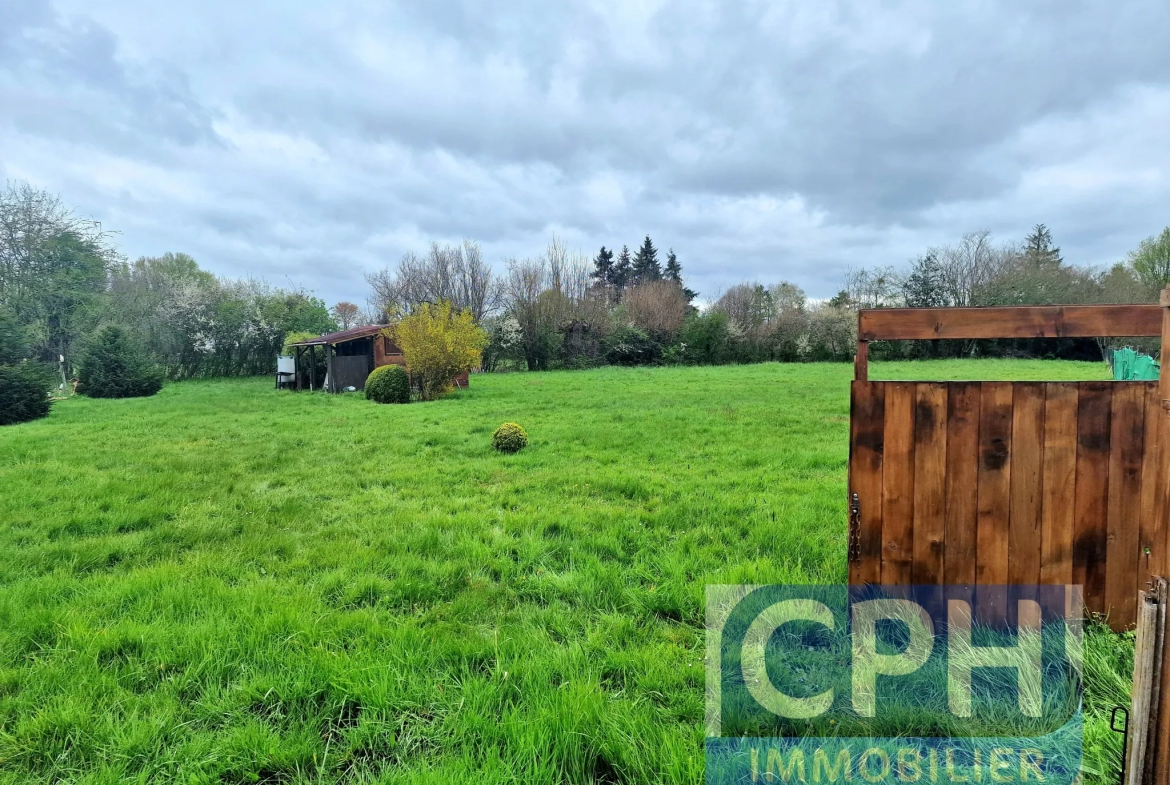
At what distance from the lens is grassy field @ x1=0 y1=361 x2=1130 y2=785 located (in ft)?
5.56

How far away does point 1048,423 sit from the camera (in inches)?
86.3

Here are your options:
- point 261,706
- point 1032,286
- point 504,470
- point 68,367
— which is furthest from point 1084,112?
point 68,367

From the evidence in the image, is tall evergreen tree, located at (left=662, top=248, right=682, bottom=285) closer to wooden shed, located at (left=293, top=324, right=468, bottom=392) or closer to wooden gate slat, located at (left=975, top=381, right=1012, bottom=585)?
wooden shed, located at (left=293, top=324, right=468, bottom=392)

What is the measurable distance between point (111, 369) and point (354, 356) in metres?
7.45

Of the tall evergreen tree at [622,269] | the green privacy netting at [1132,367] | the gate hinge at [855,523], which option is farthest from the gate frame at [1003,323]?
the tall evergreen tree at [622,269]

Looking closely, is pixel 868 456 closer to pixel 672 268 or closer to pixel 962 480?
pixel 962 480

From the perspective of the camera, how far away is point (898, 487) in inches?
90.4

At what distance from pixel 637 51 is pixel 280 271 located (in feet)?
88.6

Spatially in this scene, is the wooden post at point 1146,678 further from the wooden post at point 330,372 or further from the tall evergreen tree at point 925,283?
the tall evergreen tree at point 925,283

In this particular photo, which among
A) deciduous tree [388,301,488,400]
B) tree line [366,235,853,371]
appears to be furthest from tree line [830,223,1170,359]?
deciduous tree [388,301,488,400]

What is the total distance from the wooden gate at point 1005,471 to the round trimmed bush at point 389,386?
1307 cm

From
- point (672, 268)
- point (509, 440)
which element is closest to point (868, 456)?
point (509, 440)

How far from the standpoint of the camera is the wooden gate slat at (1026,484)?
220 cm

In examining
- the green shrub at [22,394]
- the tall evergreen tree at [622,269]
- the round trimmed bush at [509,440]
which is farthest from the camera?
the tall evergreen tree at [622,269]
